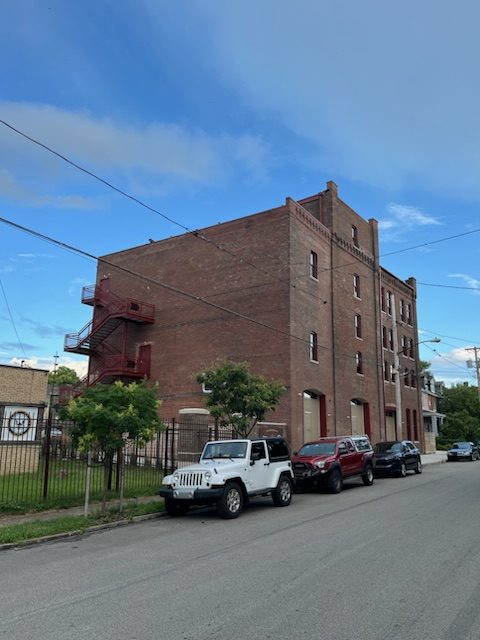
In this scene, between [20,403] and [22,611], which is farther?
[20,403]

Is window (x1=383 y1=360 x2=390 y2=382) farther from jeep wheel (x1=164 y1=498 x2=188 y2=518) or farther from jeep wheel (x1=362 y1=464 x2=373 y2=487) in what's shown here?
jeep wheel (x1=164 y1=498 x2=188 y2=518)

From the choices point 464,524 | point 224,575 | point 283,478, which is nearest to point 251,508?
point 283,478

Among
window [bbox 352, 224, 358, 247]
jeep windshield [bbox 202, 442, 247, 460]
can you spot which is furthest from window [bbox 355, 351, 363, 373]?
jeep windshield [bbox 202, 442, 247, 460]

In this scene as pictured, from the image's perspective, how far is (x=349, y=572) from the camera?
6762 millimetres

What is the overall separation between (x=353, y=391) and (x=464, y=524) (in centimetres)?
2395

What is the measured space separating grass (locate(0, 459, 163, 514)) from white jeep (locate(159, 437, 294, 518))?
2085 millimetres

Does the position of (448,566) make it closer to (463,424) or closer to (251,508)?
(251,508)

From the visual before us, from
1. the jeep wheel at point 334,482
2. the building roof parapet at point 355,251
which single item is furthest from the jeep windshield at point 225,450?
the building roof parapet at point 355,251

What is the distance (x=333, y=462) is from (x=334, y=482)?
2.05ft

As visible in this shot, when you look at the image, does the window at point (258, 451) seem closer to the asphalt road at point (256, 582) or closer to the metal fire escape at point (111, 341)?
the asphalt road at point (256, 582)

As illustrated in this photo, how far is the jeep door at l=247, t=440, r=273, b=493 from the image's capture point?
1327 centimetres

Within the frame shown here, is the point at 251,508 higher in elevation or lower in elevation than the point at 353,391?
lower

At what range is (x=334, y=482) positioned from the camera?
17.4 metres

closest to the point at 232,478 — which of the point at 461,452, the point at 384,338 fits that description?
the point at 384,338
